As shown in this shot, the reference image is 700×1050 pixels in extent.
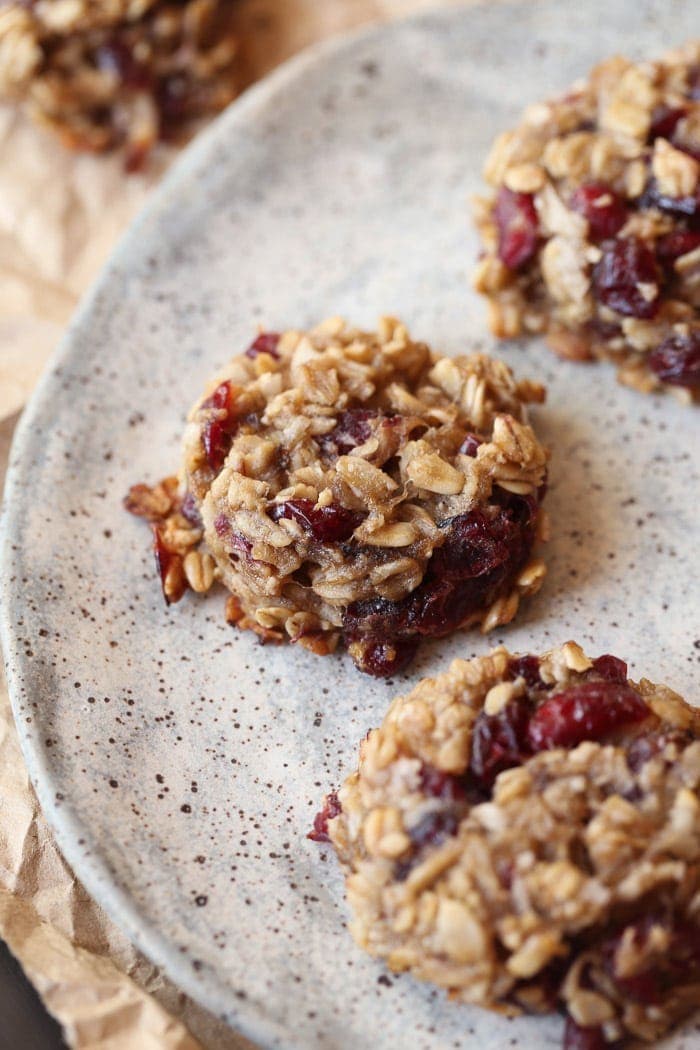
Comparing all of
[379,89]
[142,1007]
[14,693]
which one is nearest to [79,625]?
[14,693]

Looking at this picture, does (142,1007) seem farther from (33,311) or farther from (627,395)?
(33,311)

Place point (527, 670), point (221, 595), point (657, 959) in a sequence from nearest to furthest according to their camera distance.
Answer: point (657, 959) → point (527, 670) → point (221, 595)

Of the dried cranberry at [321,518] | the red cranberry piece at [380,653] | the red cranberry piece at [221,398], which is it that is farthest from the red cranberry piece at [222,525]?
the red cranberry piece at [380,653]

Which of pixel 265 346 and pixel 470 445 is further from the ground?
pixel 265 346

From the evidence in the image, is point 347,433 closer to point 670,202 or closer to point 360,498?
point 360,498

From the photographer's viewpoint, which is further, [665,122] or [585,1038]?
[665,122]

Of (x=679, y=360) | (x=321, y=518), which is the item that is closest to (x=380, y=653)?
(x=321, y=518)

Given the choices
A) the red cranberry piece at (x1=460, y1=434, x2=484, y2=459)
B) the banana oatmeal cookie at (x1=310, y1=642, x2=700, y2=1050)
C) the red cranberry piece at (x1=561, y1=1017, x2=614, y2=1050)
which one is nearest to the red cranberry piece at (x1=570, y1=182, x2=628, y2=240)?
the red cranberry piece at (x1=460, y1=434, x2=484, y2=459)
